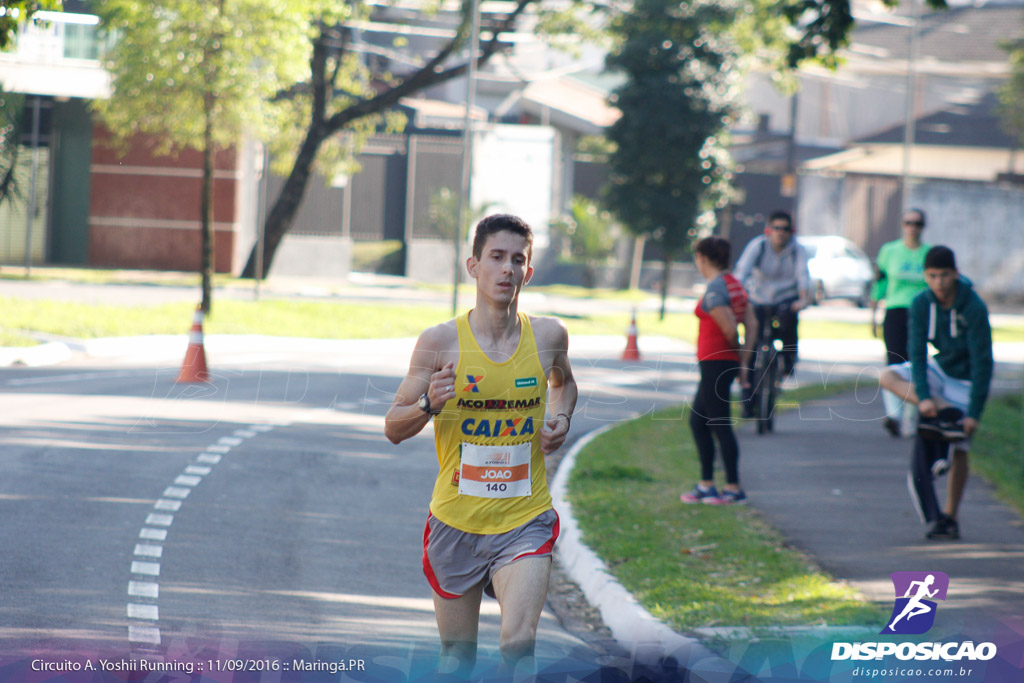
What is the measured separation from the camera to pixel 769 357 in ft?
38.4

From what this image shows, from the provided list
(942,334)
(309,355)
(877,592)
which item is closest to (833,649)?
(877,592)

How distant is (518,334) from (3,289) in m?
20.2

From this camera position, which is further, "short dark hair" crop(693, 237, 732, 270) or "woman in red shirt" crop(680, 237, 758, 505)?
"short dark hair" crop(693, 237, 732, 270)

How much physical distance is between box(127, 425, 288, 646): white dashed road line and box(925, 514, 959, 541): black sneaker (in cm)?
446

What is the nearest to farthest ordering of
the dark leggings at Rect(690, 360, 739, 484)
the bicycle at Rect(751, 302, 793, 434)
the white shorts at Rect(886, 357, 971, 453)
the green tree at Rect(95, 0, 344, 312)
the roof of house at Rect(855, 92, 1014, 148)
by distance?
1. the white shorts at Rect(886, 357, 971, 453)
2. the dark leggings at Rect(690, 360, 739, 484)
3. the bicycle at Rect(751, 302, 793, 434)
4. the green tree at Rect(95, 0, 344, 312)
5. the roof of house at Rect(855, 92, 1014, 148)

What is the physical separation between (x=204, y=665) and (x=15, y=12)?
3.05m

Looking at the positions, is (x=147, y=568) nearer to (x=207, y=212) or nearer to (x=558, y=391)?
(x=558, y=391)

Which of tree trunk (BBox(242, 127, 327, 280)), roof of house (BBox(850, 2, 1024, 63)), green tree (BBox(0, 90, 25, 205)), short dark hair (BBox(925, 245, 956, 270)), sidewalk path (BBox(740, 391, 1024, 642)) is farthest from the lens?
roof of house (BBox(850, 2, 1024, 63))

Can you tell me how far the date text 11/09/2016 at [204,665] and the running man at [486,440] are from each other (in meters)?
0.72

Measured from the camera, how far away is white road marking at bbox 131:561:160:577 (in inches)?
258

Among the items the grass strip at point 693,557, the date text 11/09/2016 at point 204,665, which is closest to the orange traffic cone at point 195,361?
the grass strip at point 693,557

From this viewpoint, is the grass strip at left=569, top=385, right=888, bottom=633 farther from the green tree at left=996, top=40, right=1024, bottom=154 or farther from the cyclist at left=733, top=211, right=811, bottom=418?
the green tree at left=996, top=40, right=1024, bottom=154

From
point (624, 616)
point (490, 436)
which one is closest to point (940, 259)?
point (624, 616)

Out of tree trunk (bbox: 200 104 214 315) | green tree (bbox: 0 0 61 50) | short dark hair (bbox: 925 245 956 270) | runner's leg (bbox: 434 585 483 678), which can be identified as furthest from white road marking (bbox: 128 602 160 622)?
tree trunk (bbox: 200 104 214 315)
